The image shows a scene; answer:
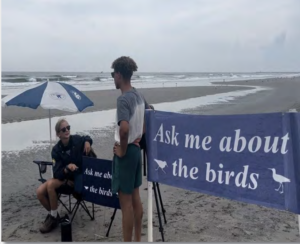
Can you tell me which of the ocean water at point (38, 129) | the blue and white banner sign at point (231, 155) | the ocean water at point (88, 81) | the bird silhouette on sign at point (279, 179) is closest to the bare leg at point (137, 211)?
the blue and white banner sign at point (231, 155)

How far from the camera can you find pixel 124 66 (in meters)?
3.50

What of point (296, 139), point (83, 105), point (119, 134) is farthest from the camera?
point (83, 105)

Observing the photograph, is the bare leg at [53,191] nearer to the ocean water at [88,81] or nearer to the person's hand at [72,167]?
the person's hand at [72,167]

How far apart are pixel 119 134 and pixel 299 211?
1.70 meters

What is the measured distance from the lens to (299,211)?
111 inches

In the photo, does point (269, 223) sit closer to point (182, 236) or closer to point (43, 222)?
point (182, 236)

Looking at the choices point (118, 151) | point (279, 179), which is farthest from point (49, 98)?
point (279, 179)

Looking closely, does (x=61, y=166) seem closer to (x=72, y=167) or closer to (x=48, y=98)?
(x=72, y=167)

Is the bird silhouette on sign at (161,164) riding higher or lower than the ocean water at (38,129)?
higher

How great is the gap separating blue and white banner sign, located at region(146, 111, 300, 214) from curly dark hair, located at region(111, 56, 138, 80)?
0.45 metres

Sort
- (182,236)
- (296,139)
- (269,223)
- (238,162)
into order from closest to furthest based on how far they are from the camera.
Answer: (296,139) → (238,162) → (182,236) → (269,223)

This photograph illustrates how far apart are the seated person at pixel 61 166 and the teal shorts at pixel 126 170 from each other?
103 cm

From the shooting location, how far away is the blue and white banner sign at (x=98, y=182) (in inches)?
163

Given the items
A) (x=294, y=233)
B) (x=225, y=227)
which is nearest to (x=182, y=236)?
(x=225, y=227)
